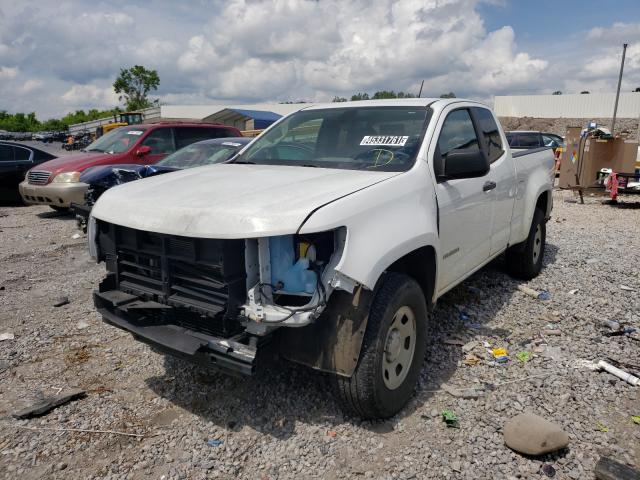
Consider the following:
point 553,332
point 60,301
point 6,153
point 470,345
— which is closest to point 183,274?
point 470,345

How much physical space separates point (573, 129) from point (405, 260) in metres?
11.6

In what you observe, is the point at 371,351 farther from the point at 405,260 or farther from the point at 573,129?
the point at 573,129

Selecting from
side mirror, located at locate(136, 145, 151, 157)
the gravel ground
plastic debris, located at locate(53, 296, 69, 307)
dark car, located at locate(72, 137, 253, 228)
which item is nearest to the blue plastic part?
the gravel ground

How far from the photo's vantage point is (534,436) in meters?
2.80

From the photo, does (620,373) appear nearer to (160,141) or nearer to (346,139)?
(346,139)

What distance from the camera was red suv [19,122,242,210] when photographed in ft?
30.7

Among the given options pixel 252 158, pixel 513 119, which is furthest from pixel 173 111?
pixel 252 158

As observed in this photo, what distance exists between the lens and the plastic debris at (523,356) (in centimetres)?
389

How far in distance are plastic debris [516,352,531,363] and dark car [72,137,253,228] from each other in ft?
13.2

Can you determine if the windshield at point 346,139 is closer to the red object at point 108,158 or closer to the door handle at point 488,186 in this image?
the door handle at point 488,186

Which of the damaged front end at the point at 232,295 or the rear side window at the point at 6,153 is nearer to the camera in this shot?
the damaged front end at the point at 232,295

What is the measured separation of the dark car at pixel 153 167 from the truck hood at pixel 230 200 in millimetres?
2871

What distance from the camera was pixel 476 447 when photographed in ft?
9.35

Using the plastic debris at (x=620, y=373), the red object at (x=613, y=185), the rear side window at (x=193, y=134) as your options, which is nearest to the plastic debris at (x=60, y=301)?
the plastic debris at (x=620, y=373)
